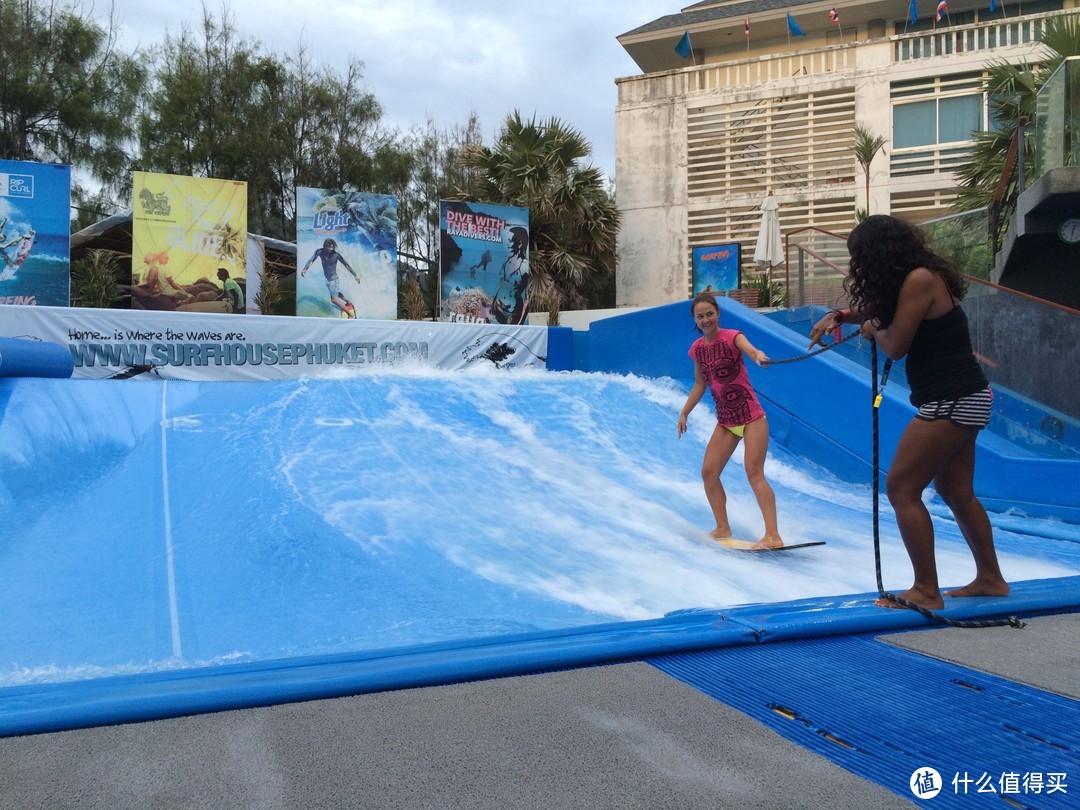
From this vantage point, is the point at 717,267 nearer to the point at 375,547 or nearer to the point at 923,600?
the point at 375,547

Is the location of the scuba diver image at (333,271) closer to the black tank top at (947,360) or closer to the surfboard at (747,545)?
the surfboard at (747,545)

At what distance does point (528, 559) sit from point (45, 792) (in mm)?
3489

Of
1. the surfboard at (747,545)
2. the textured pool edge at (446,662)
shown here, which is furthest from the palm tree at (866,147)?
the textured pool edge at (446,662)

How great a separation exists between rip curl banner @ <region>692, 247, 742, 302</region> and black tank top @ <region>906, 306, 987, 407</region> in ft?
55.9

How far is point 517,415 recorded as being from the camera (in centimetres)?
910

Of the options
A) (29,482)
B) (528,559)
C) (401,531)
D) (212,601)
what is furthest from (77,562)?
(528,559)

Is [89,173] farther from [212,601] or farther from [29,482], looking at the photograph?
[212,601]

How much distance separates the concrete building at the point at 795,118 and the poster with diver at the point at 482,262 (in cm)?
852

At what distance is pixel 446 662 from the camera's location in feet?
9.32

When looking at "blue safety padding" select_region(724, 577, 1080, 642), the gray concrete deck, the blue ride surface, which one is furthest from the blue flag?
the gray concrete deck

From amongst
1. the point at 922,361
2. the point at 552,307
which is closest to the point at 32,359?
the point at 922,361

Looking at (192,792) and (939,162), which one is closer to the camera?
(192,792)

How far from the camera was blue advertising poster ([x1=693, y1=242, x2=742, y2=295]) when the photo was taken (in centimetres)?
2061

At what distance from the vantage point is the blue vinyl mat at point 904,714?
80.7 inches
